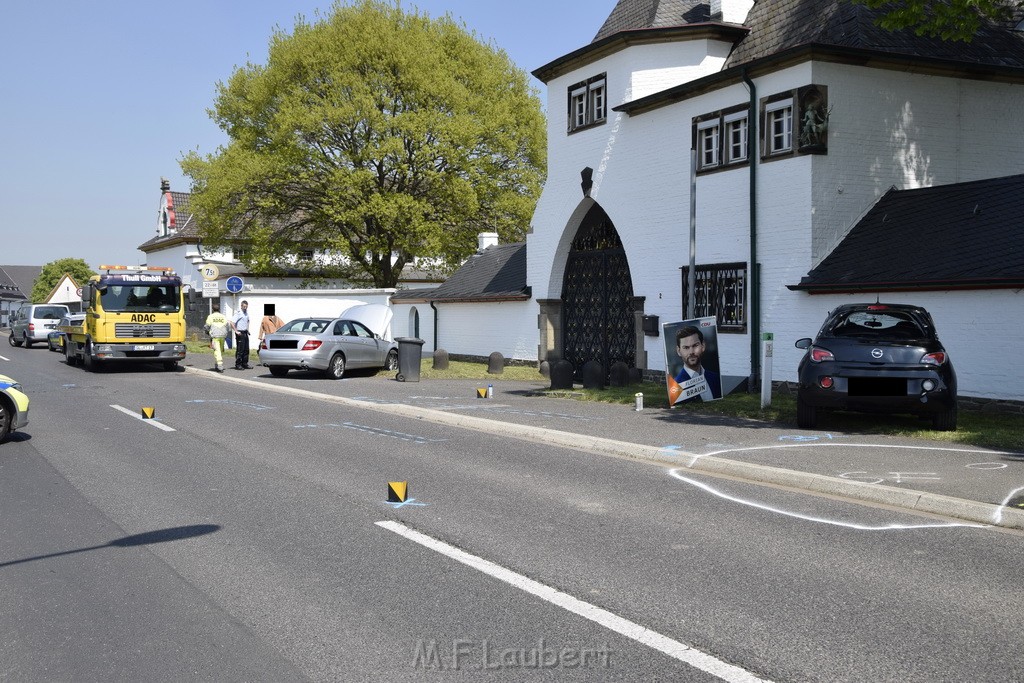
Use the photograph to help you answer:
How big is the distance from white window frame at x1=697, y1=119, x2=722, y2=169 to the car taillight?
358 inches

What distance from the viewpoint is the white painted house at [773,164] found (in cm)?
1697

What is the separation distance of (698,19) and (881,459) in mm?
16120

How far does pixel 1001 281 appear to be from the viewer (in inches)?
580

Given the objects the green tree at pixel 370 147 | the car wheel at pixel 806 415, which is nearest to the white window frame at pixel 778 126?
the car wheel at pixel 806 415

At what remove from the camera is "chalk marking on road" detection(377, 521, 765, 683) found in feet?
13.8

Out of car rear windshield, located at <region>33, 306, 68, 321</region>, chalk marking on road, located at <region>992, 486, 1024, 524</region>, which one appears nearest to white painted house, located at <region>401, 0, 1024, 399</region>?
chalk marking on road, located at <region>992, 486, 1024, 524</region>

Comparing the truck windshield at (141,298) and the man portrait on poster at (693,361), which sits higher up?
the truck windshield at (141,298)

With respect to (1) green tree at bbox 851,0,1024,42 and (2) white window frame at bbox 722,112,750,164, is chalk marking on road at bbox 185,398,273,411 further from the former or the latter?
(1) green tree at bbox 851,0,1024,42

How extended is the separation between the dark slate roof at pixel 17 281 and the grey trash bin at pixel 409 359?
132 meters

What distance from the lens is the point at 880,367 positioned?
1202 centimetres

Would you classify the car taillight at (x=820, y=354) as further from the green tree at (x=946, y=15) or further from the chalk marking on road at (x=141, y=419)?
the chalk marking on road at (x=141, y=419)

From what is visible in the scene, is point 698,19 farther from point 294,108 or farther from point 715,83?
point 294,108

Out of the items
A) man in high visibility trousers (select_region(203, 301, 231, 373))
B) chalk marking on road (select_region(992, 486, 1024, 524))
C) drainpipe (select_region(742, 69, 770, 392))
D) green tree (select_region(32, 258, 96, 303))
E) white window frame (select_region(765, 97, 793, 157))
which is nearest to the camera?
chalk marking on road (select_region(992, 486, 1024, 524))

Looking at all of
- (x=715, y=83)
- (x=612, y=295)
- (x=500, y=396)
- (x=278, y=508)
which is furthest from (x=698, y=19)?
(x=278, y=508)
